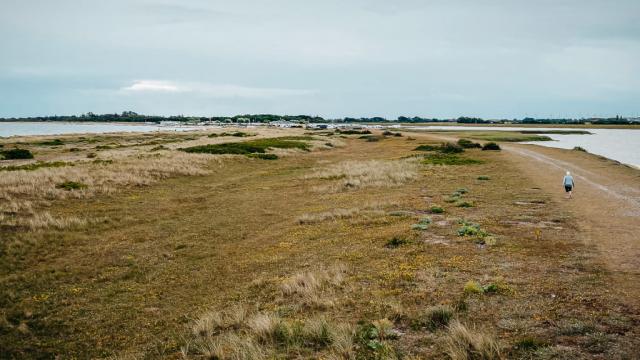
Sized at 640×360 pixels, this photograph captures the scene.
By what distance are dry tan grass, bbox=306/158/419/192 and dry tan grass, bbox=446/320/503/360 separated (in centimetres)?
2165

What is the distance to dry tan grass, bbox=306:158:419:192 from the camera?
1225 inches

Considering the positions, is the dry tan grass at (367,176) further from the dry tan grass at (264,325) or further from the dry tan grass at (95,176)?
the dry tan grass at (264,325)

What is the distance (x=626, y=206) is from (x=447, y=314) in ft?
52.6

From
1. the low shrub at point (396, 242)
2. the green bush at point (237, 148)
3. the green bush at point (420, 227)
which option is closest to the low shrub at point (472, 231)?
the green bush at point (420, 227)

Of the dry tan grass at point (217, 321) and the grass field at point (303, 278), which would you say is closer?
→ the grass field at point (303, 278)

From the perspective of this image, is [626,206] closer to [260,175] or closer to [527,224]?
[527,224]

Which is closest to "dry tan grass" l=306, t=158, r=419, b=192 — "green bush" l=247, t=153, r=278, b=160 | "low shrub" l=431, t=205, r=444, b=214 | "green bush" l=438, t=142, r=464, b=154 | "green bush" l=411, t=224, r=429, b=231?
"low shrub" l=431, t=205, r=444, b=214

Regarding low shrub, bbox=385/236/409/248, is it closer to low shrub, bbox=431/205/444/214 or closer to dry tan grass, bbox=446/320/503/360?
low shrub, bbox=431/205/444/214

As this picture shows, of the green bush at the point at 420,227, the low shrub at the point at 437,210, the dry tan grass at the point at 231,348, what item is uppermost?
the low shrub at the point at 437,210

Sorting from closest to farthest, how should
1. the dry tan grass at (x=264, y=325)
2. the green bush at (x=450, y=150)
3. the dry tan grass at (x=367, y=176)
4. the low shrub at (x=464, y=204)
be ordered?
the dry tan grass at (x=264, y=325), the low shrub at (x=464, y=204), the dry tan grass at (x=367, y=176), the green bush at (x=450, y=150)

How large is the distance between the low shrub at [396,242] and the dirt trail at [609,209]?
5847 mm

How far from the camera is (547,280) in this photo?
10961 millimetres

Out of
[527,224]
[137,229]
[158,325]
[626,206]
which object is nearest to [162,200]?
[137,229]

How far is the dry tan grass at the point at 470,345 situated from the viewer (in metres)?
7.45
